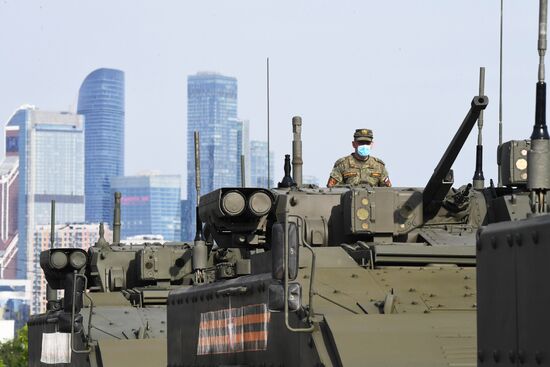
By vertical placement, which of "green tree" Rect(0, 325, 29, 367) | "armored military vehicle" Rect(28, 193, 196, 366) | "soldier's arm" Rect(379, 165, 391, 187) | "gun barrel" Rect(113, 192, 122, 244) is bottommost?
"green tree" Rect(0, 325, 29, 367)

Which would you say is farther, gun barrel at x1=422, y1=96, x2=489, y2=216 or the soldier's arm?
the soldier's arm

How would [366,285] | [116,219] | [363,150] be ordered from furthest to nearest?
[116,219] < [363,150] < [366,285]

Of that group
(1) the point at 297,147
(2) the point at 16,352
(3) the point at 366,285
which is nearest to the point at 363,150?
(1) the point at 297,147

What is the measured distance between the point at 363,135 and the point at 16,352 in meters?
76.3

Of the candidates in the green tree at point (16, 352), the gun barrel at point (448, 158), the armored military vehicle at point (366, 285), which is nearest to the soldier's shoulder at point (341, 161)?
the armored military vehicle at point (366, 285)

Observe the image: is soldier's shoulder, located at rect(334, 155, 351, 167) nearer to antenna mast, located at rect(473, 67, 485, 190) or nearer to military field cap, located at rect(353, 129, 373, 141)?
military field cap, located at rect(353, 129, 373, 141)

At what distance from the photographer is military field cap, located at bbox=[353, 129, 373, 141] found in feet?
58.3

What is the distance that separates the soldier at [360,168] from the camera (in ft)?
58.4

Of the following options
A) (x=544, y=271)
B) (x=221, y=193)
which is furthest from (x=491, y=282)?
(x=221, y=193)

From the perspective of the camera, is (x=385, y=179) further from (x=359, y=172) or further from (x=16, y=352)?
(x=16, y=352)

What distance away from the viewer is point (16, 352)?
91938 mm

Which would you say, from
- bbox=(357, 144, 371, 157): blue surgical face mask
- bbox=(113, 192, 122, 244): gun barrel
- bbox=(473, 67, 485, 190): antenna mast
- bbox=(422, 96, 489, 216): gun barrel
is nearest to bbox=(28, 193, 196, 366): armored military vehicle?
bbox=(113, 192, 122, 244): gun barrel

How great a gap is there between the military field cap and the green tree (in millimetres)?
61540

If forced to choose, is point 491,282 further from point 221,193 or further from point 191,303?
point 221,193
